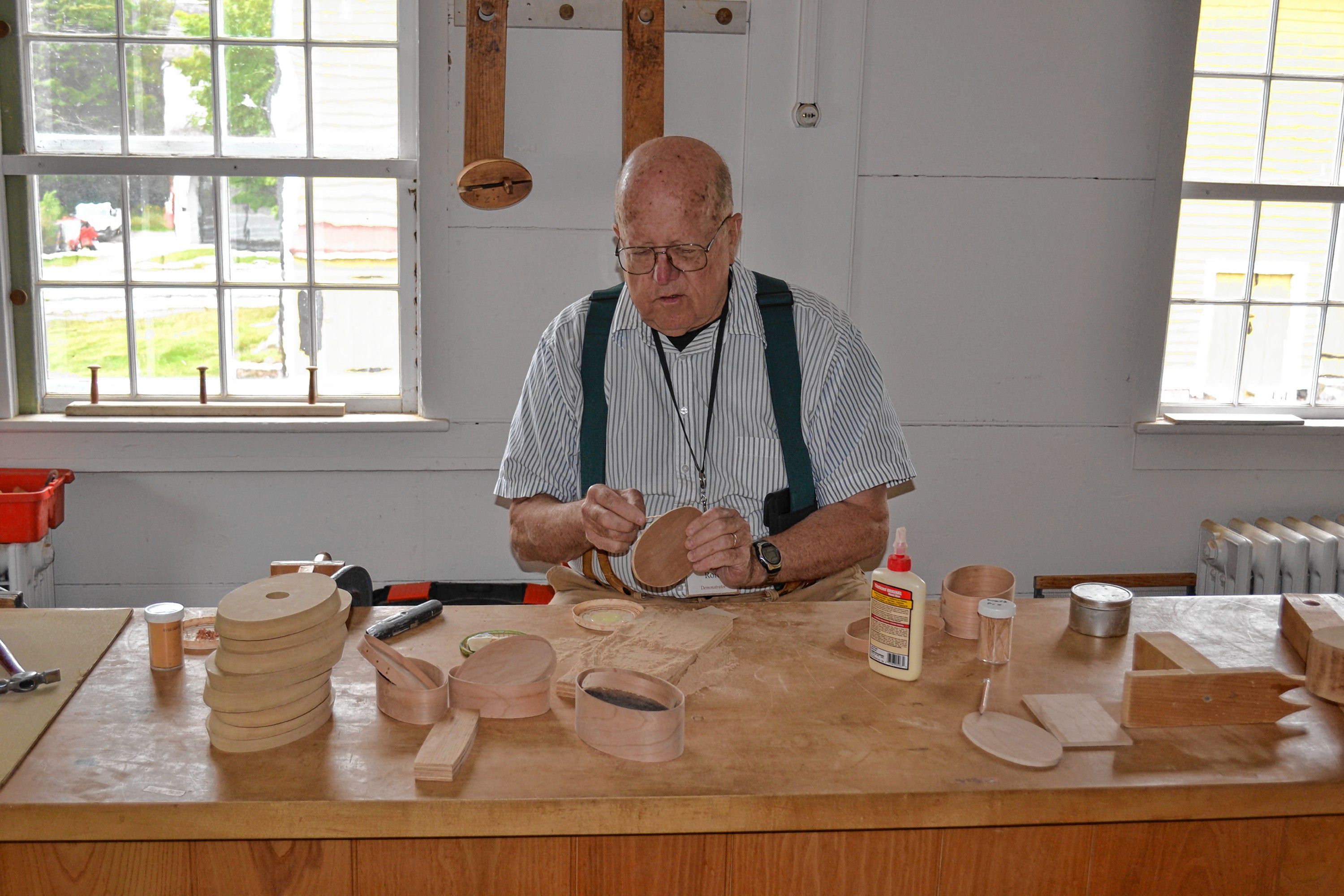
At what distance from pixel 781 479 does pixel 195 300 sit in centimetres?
224

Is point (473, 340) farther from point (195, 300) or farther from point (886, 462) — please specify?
point (886, 462)

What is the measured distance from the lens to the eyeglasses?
214 cm

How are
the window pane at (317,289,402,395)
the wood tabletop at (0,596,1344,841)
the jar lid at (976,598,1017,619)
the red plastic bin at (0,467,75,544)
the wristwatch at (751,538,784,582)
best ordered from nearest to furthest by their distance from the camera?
the wood tabletop at (0,596,1344,841)
the jar lid at (976,598,1017,619)
the wristwatch at (751,538,784,582)
the red plastic bin at (0,467,75,544)
the window pane at (317,289,402,395)

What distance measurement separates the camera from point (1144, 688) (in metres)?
1.43

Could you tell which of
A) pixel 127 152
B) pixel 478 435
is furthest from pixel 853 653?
pixel 127 152

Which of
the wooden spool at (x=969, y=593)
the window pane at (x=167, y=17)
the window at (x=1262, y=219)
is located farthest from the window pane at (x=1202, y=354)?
the window pane at (x=167, y=17)

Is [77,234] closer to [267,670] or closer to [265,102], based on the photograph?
[265,102]

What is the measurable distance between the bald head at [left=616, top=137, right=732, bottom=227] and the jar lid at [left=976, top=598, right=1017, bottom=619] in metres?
0.98

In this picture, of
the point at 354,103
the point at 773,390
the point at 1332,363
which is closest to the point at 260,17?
the point at 354,103

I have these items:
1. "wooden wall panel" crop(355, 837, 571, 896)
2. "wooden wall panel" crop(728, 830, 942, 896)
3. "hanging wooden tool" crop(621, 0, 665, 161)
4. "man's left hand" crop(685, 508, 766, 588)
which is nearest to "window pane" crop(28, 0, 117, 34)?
"hanging wooden tool" crop(621, 0, 665, 161)

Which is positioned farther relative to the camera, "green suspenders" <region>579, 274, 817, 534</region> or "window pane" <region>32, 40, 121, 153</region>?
"window pane" <region>32, 40, 121, 153</region>

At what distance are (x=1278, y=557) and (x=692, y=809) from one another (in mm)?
3003

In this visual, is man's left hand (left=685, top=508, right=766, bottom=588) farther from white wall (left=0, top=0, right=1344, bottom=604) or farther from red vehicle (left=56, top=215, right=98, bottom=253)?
red vehicle (left=56, top=215, right=98, bottom=253)

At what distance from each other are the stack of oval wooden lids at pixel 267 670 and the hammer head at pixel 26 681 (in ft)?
0.98
